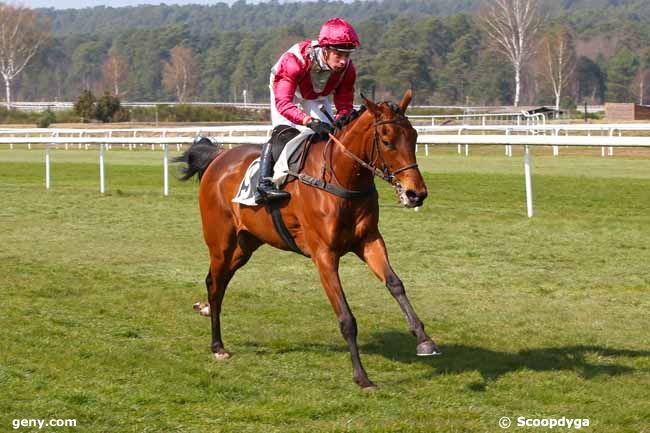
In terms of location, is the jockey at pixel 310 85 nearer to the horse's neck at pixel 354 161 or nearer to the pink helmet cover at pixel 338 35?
the pink helmet cover at pixel 338 35

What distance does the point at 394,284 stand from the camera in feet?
A: 19.8

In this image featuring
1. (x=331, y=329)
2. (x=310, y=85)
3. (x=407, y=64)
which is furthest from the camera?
(x=407, y=64)

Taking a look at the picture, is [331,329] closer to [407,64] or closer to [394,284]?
[394,284]

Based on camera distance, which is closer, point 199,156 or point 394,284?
point 394,284

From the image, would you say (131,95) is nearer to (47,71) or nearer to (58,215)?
(47,71)

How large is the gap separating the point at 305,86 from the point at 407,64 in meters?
73.8

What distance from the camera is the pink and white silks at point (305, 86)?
668 centimetres

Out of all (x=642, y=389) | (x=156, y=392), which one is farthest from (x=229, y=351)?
(x=642, y=389)

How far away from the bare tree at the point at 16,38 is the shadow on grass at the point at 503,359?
88.6m

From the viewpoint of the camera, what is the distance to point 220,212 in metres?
7.37

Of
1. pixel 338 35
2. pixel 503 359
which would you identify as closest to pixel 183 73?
pixel 338 35

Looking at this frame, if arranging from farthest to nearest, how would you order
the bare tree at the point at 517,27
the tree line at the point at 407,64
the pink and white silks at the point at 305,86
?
the tree line at the point at 407,64, the bare tree at the point at 517,27, the pink and white silks at the point at 305,86

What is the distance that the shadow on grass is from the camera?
6230 millimetres

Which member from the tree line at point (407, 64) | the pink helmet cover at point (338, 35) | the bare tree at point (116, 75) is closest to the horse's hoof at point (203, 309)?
the pink helmet cover at point (338, 35)
